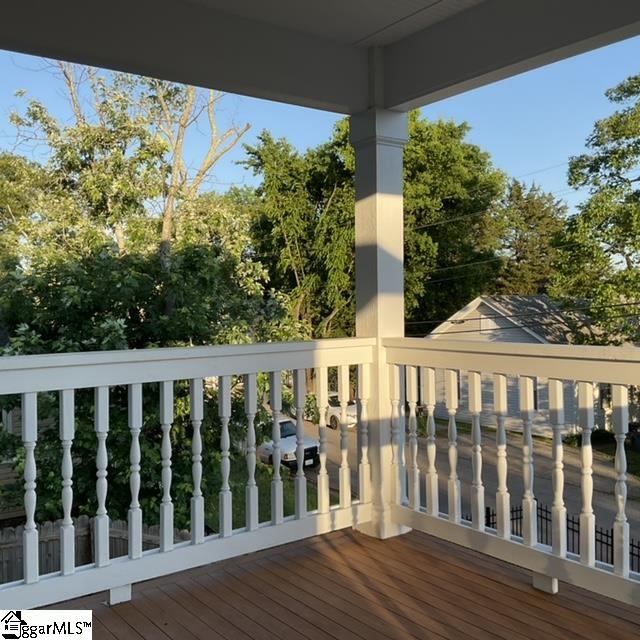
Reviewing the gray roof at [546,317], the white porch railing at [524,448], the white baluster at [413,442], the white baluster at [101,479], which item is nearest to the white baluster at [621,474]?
the white porch railing at [524,448]

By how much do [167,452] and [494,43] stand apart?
207cm

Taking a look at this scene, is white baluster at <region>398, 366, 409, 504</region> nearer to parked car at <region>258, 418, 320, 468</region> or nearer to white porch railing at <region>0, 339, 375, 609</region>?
white porch railing at <region>0, 339, 375, 609</region>

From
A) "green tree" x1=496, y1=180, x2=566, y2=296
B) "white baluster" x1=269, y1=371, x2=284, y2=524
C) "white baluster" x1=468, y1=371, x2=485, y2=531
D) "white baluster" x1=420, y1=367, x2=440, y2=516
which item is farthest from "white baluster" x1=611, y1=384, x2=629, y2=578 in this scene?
"green tree" x1=496, y1=180, x2=566, y2=296

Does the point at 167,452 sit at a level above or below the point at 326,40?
below

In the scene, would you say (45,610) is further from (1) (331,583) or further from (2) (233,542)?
(1) (331,583)

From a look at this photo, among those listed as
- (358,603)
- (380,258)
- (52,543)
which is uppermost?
(380,258)

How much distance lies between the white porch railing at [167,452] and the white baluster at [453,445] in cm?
46

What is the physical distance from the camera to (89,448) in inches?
167

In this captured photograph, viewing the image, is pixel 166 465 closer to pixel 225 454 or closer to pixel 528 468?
pixel 225 454

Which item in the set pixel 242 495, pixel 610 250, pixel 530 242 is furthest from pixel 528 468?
pixel 530 242

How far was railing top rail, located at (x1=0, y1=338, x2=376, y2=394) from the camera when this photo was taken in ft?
6.49

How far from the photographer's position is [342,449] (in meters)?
2.85

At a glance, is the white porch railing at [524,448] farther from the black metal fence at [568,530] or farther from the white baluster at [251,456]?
the white baluster at [251,456]

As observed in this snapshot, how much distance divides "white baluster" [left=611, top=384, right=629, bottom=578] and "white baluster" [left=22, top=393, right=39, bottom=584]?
1.93 m
